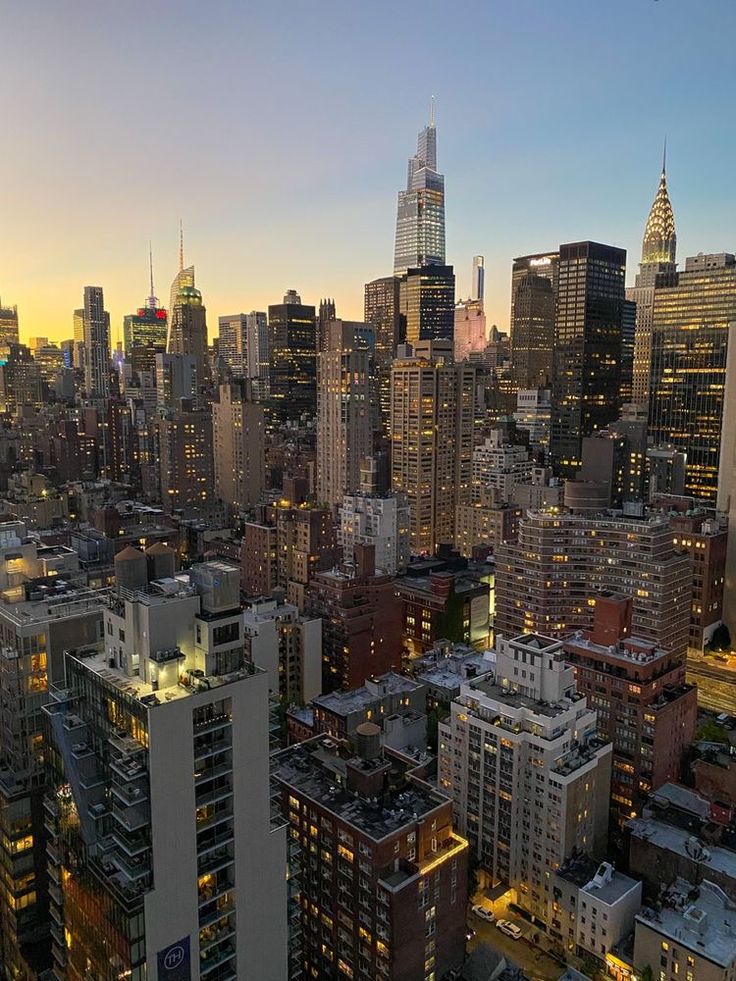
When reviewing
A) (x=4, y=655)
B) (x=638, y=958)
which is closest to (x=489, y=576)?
(x=638, y=958)

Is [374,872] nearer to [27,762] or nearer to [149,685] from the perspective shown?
[27,762]

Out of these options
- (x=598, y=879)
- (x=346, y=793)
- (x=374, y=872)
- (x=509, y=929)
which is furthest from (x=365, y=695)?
(x=374, y=872)

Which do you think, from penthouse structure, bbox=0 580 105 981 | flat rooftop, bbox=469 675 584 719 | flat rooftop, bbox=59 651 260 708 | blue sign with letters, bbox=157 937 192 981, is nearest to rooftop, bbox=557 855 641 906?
flat rooftop, bbox=469 675 584 719

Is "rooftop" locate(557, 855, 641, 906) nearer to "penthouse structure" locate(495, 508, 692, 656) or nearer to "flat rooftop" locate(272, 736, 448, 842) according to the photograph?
"flat rooftop" locate(272, 736, 448, 842)

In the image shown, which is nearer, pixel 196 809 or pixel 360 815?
pixel 196 809

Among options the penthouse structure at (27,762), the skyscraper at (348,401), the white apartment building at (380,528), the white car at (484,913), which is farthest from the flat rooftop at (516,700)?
the skyscraper at (348,401)

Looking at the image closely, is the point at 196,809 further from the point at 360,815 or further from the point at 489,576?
the point at 489,576

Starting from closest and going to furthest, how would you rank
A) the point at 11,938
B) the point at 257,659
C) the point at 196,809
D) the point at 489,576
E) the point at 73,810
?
the point at 196,809 < the point at 73,810 < the point at 11,938 < the point at 257,659 < the point at 489,576
